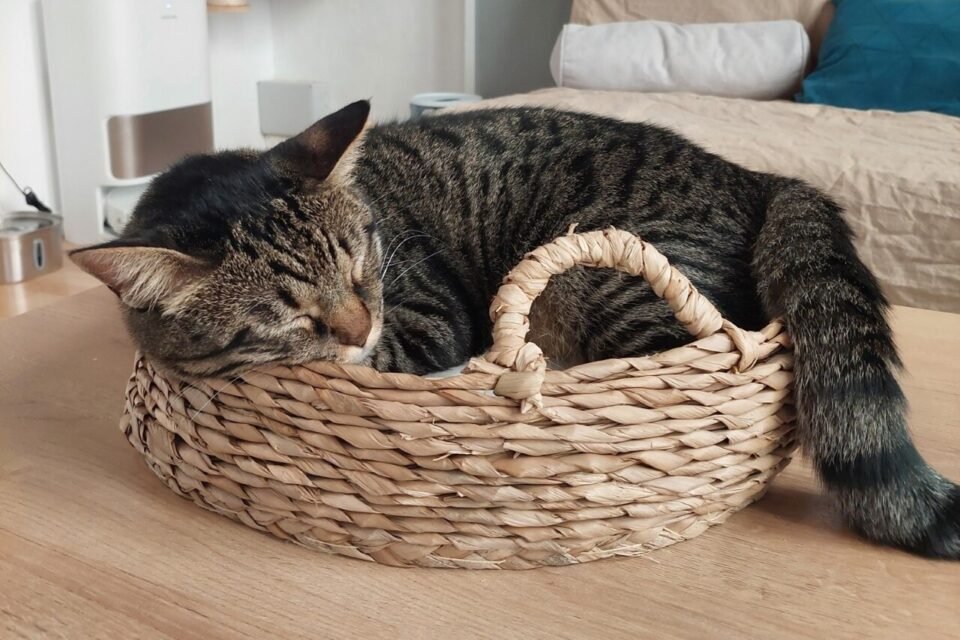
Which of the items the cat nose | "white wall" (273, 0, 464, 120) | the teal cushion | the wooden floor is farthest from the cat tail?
"white wall" (273, 0, 464, 120)

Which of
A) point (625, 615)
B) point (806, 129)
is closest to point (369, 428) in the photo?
point (625, 615)

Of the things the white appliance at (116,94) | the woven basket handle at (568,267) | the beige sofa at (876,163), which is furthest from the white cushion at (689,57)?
the woven basket handle at (568,267)

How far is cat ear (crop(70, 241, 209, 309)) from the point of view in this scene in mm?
746

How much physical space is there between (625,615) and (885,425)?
12.1 inches

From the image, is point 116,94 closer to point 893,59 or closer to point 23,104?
point 23,104

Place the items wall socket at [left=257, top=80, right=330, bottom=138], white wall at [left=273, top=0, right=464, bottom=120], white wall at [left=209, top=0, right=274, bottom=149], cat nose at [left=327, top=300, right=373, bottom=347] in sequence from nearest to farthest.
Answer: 1. cat nose at [left=327, top=300, right=373, bottom=347]
2. white wall at [left=273, top=0, right=464, bottom=120]
3. white wall at [left=209, top=0, right=274, bottom=149]
4. wall socket at [left=257, top=80, right=330, bottom=138]

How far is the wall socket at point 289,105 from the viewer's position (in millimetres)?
3711

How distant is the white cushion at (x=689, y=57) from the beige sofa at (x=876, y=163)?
11.0 inches

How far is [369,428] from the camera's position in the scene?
685mm

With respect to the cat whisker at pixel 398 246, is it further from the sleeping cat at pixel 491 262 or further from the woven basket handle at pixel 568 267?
the woven basket handle at pixel 568 267

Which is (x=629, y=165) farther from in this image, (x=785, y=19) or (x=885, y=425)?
(x=785, y=19)

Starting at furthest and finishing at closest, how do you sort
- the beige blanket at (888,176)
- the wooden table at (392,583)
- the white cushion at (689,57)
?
the white cushion at (689,57)
the beige blanket at (888,176)
the wooden table at (392,583)

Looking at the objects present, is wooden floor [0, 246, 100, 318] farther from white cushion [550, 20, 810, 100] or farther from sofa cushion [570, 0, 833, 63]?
sofa cushion [570, 0, 833, 63]

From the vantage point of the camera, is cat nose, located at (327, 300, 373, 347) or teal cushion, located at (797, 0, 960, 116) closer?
cat nose, located at (327, 300, 373, 347)
